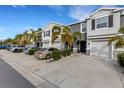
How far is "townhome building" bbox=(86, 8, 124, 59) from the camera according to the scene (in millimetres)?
20453

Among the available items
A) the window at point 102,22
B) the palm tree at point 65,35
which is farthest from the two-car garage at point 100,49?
the palm tree at point 65,35

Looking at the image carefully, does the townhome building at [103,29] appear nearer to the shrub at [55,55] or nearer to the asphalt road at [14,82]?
the shrub at [55,55]

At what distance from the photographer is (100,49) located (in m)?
23.2

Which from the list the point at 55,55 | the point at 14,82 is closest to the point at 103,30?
the point at 55,55

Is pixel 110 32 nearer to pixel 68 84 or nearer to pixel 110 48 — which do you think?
pixel 110 48

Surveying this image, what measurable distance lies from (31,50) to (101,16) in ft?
47.2

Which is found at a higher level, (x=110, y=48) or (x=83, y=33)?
(x=83, y=33)

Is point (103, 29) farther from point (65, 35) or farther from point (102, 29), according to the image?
point (65, 35)

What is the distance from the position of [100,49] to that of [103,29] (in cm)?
261

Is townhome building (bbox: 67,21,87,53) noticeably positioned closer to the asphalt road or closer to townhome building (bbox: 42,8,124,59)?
townhome building (bbox: 42,8,124,59)

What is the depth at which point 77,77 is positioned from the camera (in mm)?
11836

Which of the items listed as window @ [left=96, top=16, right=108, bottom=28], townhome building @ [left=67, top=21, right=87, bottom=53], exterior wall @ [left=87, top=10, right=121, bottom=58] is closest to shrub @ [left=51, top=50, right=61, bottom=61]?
exterior wall @ [left=87, top=10, right=121, bottom=58]

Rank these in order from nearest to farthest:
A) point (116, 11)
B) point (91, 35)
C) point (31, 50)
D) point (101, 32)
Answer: point (116, 11) < point (101, 32) < point (91, 35) < point (31, 50)

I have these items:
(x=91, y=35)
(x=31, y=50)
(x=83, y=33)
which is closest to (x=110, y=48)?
(x=91, y=35)
